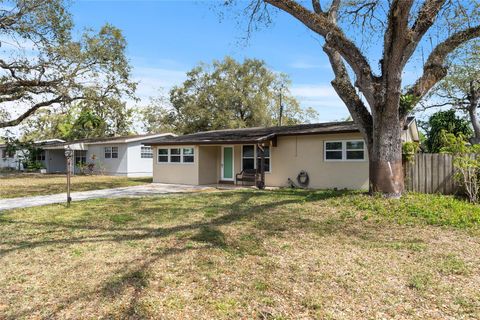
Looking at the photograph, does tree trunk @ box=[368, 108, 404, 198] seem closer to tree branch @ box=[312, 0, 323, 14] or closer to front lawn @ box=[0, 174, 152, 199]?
Result: tree branch @ box=[312, 0, 323, 14]

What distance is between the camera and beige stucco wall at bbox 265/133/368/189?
1388cm

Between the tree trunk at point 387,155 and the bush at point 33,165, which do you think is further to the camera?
the bush at point 33,165

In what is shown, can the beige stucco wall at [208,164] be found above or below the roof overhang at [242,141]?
below

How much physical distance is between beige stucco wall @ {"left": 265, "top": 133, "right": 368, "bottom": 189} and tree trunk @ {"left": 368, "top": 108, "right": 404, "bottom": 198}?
4.14 m

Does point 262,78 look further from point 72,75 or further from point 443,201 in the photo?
point 443,201

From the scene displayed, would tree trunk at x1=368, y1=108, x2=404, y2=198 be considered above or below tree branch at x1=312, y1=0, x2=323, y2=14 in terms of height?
below

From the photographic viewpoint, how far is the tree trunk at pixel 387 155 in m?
9.37

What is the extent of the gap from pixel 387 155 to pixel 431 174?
9.05 ft

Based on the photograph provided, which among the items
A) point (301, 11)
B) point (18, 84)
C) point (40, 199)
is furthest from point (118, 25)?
point (301, 11)

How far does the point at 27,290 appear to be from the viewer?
4141 millimetres

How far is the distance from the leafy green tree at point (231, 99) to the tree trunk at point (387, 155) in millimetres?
26399

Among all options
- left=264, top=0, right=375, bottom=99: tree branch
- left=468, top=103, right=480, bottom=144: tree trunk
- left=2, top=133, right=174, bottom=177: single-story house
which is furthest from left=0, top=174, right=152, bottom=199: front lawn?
left=468, top=103, right=480, bottom=144: tree trunk

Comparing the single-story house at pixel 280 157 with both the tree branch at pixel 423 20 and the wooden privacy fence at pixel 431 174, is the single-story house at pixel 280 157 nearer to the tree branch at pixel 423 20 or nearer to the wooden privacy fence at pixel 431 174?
the wooden privacy fence at pixel 431 174

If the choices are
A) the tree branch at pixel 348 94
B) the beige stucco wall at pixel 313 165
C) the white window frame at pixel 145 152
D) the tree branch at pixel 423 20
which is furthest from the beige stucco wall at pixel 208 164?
the white window frame at pixel 145 152
